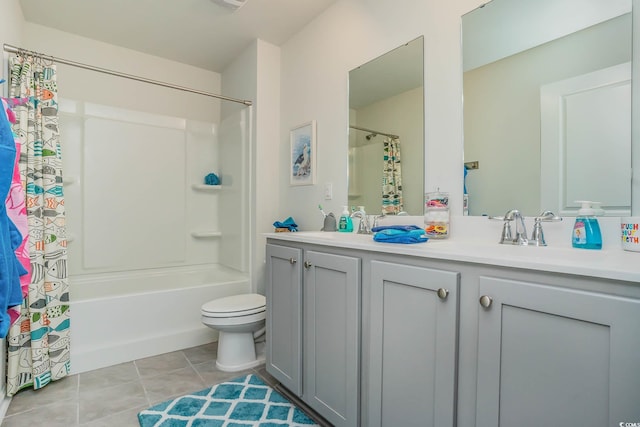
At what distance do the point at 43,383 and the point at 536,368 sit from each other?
2.52m

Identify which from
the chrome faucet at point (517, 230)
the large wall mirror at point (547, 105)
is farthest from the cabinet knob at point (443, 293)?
the large wall mirror at point (547, 105)

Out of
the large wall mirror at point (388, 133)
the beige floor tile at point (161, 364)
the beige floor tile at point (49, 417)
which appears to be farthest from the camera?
the beige floor tile at point (161, 364)

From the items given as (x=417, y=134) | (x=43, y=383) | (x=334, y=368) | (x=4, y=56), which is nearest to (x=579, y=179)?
(x=417, y=134)

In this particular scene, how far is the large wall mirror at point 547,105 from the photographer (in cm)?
115

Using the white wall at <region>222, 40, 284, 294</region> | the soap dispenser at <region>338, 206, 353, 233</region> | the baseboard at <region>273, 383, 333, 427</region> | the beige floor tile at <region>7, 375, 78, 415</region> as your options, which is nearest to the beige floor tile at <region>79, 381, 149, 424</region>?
the beige floor tile at <region>7, 375, 78, 415</region>

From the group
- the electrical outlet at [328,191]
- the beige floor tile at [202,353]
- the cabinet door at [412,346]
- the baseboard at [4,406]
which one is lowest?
the beige floor tile at [202,353]

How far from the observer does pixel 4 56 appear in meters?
1.95

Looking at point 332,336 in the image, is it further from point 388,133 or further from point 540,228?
point 388,133

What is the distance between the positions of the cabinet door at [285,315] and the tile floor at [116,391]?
312mm

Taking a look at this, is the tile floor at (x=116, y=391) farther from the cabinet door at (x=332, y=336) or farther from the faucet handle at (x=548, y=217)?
the faucet handle at (x=548, y=217)

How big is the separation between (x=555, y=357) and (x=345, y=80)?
1.88 meters

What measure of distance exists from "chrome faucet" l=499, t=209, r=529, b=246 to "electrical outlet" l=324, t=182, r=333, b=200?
1.16 metres

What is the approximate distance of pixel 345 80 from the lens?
217 centimetres

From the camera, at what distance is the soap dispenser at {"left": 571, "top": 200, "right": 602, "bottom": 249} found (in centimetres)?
113
